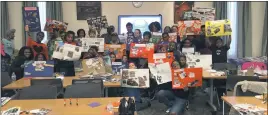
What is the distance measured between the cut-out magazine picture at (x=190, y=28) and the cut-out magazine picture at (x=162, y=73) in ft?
5.40

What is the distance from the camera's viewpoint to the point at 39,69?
4574 mm

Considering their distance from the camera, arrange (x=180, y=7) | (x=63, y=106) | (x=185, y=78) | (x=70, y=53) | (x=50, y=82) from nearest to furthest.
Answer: (x=63, y=106) < (x=50, y=82) < (x=185, y=78) < (x=70, y=53) < (x=180, y=7)

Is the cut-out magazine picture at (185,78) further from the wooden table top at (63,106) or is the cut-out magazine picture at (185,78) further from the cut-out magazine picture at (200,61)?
the wooden table top at (63,106)

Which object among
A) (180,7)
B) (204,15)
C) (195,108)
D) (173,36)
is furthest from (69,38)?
(180,7)

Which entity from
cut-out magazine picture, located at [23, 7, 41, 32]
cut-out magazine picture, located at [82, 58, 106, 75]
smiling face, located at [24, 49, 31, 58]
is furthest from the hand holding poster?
cut-out magazine picture, located at [23, 7, 41, 32]

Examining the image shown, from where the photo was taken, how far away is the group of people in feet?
14.3

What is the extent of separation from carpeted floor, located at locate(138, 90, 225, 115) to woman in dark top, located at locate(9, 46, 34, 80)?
7.18ft

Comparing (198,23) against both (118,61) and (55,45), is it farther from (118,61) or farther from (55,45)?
(55,45)

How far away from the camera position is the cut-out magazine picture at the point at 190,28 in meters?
5.59

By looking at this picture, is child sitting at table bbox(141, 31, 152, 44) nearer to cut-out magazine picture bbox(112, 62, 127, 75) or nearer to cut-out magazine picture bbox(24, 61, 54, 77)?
cut-out magazine picture bbox(112, 62, 127, 75)

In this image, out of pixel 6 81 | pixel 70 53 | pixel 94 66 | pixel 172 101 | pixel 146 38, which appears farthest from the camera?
pixel 146 38

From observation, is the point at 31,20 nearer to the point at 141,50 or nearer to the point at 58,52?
the point at 58,52

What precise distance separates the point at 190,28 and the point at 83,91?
9.89 ft

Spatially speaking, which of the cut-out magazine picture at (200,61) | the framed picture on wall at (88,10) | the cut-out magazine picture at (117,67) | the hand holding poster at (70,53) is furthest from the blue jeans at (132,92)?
the framed picture on wall at (88,10)
